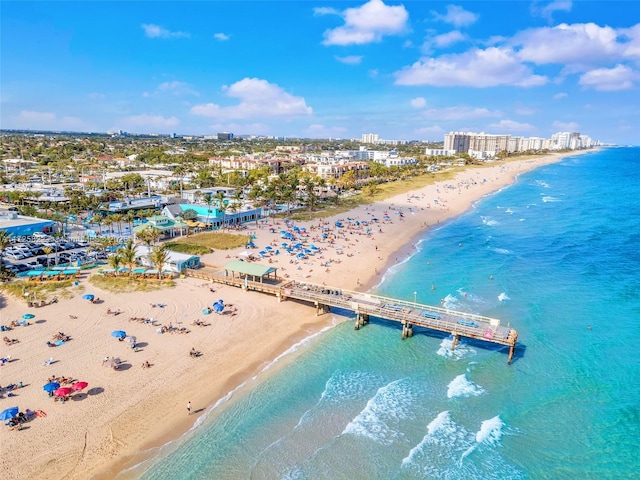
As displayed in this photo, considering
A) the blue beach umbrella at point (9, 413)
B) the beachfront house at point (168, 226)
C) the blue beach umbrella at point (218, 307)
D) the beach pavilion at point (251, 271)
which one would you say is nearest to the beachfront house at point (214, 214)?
the beachfront house at point (168, 226)

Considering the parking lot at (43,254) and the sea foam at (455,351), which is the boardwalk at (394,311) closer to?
the sea foam at (455,351)

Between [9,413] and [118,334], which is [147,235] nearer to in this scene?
[118,334]

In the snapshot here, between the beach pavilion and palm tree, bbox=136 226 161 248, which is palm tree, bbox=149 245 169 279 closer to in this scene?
the beach pavilion

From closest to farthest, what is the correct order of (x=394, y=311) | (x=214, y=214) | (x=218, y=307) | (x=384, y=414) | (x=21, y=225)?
1. (x=384, y=414)
2. (x=394, y=311)
3. (x=218, y=307)
4. (x=21, y=225)
5. (x=214, y=214)

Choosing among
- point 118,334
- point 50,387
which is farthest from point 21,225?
point 50,387

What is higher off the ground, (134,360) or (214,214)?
(214,214)

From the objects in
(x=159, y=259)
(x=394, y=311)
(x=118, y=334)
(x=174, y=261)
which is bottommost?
(x=118, y=334)
